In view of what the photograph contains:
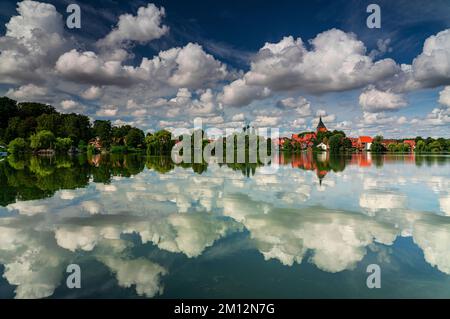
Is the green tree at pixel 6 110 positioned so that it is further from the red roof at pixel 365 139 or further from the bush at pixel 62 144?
the red roof at pixel 365 139

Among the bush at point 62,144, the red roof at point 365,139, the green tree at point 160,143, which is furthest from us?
the red roof at point 365,139

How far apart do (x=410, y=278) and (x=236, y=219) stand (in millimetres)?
5769

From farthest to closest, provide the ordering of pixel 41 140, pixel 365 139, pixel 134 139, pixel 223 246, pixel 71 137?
pixel 365 139
pixel 134 139
pixel 71 137
pixel 41 140
pixel 223 246

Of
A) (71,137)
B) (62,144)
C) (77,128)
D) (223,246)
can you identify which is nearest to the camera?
(223,246)

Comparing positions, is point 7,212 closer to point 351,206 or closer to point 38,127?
point 351,206

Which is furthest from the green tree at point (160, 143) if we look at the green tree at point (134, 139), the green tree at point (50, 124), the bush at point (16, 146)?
the bush at point (16, 146)

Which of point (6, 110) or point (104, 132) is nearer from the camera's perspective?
point (6, 110)

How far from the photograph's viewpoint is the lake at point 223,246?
6031mm

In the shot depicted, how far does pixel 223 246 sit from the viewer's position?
834cm

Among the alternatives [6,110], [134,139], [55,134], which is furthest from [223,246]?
[6,110]

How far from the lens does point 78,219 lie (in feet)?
35.7

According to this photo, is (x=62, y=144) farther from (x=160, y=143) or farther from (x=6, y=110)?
(x=6, y=110)

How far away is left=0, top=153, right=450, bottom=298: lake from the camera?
19.8 ft

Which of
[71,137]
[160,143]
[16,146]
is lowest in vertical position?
[16,146]
